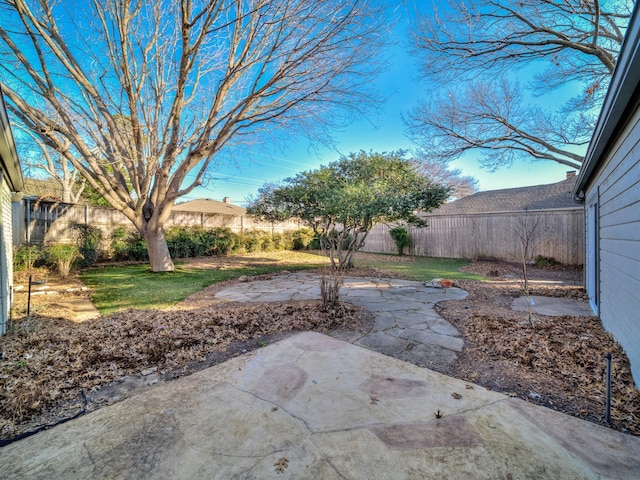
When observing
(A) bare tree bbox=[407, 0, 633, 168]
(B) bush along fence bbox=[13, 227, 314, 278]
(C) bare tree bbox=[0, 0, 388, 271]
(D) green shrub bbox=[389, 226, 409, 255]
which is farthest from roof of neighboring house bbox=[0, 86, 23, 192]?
(D) green shrub bbox=[389, 226, 409, 255]

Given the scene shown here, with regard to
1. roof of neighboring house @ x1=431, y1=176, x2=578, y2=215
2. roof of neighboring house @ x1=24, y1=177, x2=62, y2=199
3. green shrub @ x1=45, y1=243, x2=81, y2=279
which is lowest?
green shrub @ x1=45, y1=243, x2=81, y2=279

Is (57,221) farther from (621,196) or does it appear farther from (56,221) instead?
(621,196)

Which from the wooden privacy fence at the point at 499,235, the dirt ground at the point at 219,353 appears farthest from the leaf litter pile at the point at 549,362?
the wooden privacy fence at the point at 499,235

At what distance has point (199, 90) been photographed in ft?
24.4

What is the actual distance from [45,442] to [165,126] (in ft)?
22.7

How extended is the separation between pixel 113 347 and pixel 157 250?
18.8 feet

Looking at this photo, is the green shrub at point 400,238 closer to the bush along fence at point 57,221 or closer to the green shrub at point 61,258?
the bush along fence at point 57,221

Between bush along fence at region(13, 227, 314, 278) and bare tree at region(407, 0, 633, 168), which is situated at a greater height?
bare tree at region(407, 0, 633, 168)

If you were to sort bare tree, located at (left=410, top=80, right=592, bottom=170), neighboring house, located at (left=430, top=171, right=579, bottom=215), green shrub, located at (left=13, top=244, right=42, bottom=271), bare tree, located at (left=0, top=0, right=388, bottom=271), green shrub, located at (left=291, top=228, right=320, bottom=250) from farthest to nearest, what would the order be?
green shrub, located at (left=291, top=228, right=320, bottom=250) < neighboring house, located at (left=430, top=171, right=579, bottom=215) < bare tree, located at (left=410, top=80, right=592, bottom=170) < green shrub, located at (left=13, top=244, right=42, bottom=271) < bare tree, located at (left=0, top=0, right=388, bottom=271)

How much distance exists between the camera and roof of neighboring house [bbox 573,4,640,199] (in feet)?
5.56

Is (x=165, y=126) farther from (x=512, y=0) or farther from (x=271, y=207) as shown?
(x=512, y=0)

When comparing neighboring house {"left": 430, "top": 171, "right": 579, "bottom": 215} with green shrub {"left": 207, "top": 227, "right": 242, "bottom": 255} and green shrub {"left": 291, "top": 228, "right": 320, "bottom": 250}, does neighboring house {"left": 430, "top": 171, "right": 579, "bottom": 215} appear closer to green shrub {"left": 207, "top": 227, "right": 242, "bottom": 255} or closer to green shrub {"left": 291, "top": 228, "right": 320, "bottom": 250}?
green shrub {"left": 291, "top": 228, "right": 320, "bottom": 250}

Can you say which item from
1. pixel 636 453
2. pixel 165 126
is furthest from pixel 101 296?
pixel 636 453

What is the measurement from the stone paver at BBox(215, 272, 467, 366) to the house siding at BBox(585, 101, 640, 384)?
4.52 ft
